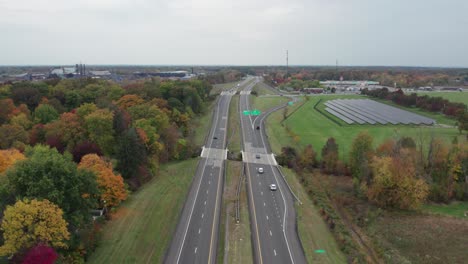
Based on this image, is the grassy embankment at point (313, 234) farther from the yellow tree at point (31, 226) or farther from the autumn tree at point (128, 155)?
the autumn tree at point (128, 155)

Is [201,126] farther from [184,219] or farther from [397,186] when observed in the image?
[397,186]

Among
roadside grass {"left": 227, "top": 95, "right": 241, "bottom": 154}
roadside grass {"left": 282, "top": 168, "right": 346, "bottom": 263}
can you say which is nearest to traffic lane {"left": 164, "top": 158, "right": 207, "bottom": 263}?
roadside grass {"left": 282, "top": 168, "right": 346, "bottom": 263}

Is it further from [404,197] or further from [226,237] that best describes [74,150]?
[404,197]

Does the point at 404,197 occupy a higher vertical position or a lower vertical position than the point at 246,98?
lower

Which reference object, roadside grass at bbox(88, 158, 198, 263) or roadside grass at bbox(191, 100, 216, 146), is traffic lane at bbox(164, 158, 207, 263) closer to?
roadside grass at bbox(88, 158, 198, 263)

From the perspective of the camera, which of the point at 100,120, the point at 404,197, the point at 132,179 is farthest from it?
the point at 100,120

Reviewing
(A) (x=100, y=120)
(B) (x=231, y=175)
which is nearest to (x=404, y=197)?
(B) (x=231, y=175)

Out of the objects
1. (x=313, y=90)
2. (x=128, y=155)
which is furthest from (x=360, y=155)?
(x=313, y=90)
